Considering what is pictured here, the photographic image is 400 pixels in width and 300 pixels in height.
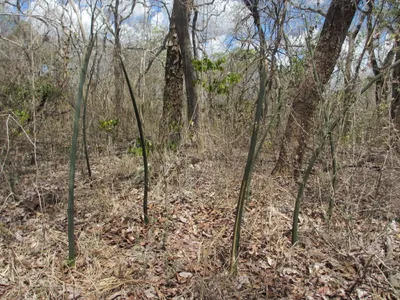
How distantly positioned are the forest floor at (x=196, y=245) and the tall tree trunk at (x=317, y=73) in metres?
0.44

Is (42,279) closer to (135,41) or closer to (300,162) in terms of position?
(300,162)

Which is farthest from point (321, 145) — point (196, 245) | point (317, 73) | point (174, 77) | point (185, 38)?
point (185, 38)

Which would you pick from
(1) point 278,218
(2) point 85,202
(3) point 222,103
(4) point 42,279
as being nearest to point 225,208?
(1) point 278,218

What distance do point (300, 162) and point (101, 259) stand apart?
8.64 ft

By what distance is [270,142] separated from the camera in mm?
4711

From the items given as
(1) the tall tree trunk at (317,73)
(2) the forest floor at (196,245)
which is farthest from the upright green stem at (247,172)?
(1) the tall tree trunk at (317,73)

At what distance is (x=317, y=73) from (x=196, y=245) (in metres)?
2.37

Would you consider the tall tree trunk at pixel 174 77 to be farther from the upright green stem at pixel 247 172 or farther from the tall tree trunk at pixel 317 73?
the upright green stem at pixel 247 172

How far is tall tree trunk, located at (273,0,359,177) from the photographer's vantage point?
140 inches

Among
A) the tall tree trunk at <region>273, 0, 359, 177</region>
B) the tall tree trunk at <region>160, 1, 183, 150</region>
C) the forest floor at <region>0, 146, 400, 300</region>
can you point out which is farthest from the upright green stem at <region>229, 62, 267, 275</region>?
the tall tree trunk at <region>160, 1, 183, 150</region>

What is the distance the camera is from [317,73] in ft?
11.6

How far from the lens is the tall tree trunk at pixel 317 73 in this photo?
3.55 meters

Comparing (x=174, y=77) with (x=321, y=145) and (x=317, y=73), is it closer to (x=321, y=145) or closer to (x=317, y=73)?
(x=317, y=73)

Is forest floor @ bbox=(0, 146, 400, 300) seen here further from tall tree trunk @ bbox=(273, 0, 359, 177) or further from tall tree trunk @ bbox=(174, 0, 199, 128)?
tall tree trunk @ bbox=(174, 0, 199, 128)
